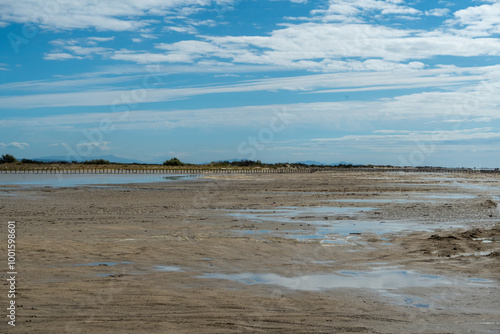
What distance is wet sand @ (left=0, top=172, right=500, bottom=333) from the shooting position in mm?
8242

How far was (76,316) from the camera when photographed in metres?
8.39

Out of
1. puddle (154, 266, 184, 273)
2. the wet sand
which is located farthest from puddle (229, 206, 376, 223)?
puddle (154, 266, 184, 273)

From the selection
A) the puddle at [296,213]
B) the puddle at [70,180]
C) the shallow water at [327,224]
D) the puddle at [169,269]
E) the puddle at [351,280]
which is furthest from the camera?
the puddle at [70,180]

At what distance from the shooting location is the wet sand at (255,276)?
324 inches

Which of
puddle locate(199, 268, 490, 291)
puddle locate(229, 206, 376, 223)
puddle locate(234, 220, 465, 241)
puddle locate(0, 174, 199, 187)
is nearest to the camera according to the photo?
puddle locate(199, 268, 490, 291)

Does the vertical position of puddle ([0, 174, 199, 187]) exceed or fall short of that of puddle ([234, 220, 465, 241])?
it exceeds it

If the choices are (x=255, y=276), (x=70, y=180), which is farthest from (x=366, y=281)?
(x=70, y=180)

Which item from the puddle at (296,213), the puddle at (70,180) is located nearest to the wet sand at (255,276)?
the puddle at (296,213)

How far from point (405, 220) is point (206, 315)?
16.0 m

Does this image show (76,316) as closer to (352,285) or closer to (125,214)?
(352,285)

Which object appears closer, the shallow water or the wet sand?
the wet sand

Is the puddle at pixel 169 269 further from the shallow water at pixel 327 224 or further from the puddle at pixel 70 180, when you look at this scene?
the puddle at pixel 70 180

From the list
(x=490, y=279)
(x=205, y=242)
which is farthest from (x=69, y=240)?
(x=490, y=279)

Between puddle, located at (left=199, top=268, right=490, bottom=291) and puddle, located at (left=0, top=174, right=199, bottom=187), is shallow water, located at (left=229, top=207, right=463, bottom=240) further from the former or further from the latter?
puddle, located at (left=0, top=174, right=199, bottom=187)
